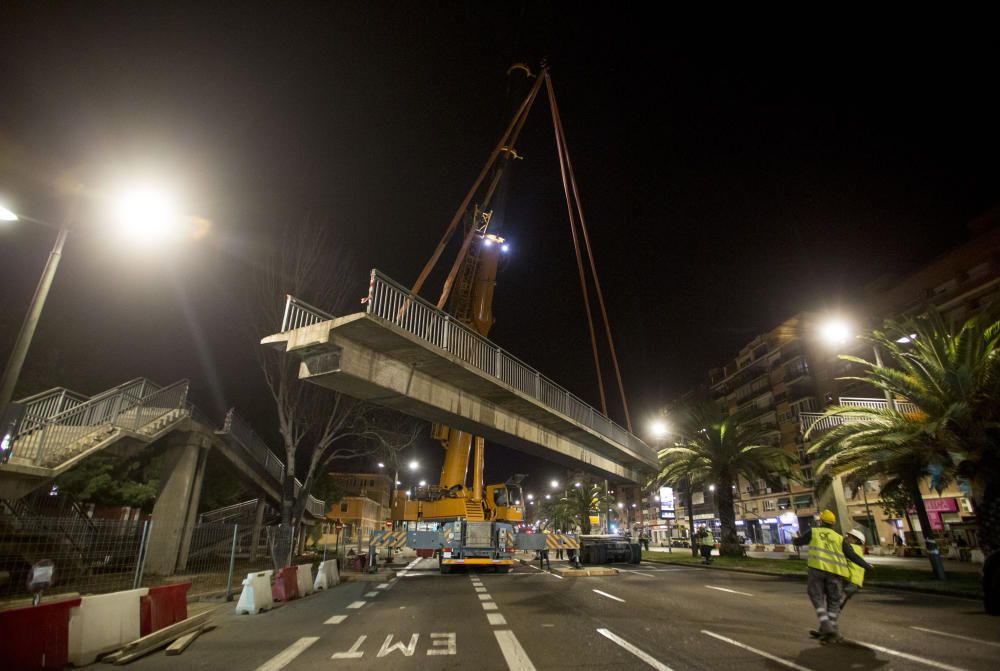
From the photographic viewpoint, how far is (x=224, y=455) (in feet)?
66.3

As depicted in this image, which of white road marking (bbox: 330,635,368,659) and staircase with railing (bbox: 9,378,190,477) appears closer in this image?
white road marking (bbox: 330,635,368,659)

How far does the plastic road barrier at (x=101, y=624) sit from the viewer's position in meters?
5.74

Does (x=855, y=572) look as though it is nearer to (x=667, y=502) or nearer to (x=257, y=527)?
(x=257, y=527)

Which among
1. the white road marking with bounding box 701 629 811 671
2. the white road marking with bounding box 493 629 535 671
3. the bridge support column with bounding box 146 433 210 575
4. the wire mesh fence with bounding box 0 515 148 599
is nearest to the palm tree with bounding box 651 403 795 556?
the white road marking with bounding box 701 629 811 671

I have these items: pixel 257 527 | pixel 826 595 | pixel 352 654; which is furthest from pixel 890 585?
pixel 257 527

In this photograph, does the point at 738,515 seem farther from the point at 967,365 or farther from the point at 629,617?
the point at 629,617

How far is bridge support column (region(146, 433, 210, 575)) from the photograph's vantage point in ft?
53.2

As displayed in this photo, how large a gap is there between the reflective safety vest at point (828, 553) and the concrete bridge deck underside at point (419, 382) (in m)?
7.38

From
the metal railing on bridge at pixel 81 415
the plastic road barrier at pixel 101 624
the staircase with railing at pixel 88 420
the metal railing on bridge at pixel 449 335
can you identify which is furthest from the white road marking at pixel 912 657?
the metal railing on bridge at pixel 81 415

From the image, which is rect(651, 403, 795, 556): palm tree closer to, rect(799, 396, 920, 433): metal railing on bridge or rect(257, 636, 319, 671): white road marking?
rect(799, 396, 920, 433): metal railing on bridge

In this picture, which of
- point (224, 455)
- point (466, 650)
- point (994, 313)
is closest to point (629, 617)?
point (466, 650)

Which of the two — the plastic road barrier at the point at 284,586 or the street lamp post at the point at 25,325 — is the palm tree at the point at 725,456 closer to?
the plastic road barrier at the point at 284,586

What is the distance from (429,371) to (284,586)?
5.95 metres

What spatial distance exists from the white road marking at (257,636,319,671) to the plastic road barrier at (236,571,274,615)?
126 inches
